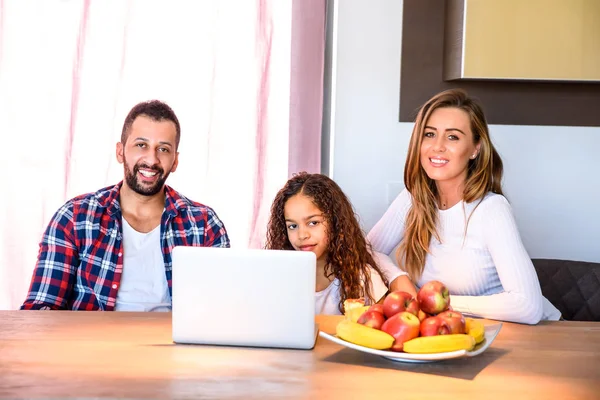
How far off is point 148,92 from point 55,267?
91 centimetres

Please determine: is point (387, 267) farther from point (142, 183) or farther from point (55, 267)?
point (55, 267)

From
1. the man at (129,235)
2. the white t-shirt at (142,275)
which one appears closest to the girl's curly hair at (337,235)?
the man at (129,235)

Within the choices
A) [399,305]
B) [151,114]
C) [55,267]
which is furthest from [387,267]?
[55,267]

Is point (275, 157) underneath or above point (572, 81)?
underneath

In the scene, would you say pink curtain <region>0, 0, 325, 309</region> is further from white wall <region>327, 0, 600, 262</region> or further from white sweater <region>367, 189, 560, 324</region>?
white sweater <region>367, 189, 560, 324</region>

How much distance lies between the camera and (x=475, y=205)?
2.41m

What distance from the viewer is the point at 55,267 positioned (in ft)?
7.82

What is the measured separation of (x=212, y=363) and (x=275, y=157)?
1615 mm

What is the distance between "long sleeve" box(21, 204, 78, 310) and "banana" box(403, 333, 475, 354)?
1293 mm

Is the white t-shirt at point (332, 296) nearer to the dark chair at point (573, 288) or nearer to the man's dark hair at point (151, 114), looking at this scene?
the dark chair at point (573, 288)

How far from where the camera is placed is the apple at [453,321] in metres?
1.56

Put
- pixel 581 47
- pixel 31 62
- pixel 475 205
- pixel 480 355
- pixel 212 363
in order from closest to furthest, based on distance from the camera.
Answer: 1. pixel 212 363
2. pixel 480 355
3. pixel 475 205
4. pixel 581 47
5. pixel 31 62

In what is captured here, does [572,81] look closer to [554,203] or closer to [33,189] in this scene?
[554,203]

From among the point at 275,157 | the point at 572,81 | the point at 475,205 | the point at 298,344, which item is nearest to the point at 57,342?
the point at 298,344
